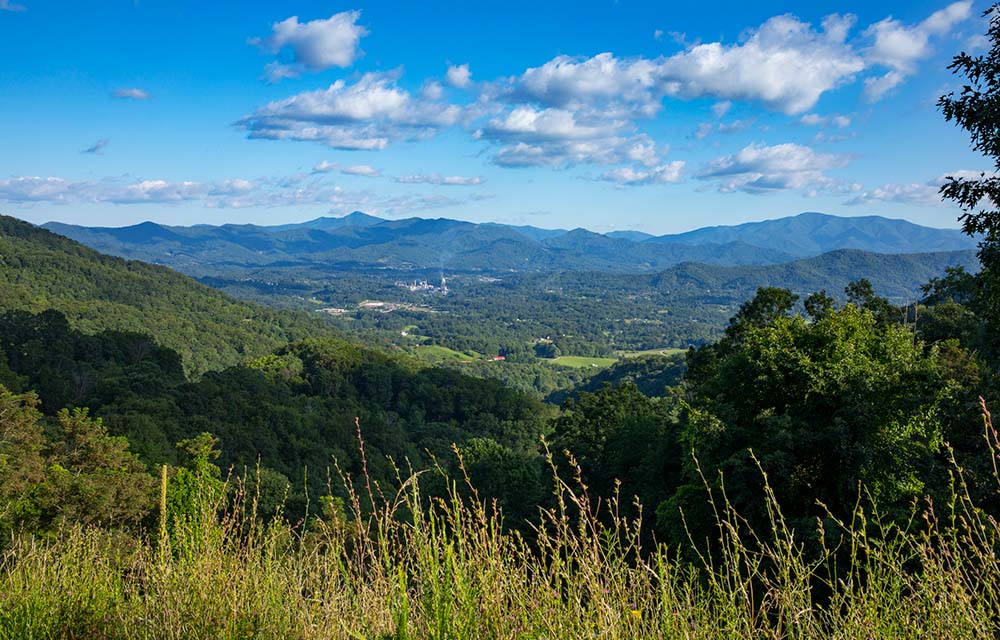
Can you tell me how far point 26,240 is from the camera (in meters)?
120

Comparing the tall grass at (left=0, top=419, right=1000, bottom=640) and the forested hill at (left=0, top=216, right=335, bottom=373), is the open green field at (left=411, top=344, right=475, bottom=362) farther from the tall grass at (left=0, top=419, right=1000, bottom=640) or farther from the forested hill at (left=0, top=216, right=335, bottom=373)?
the tall grass at (left=0, top=419, right=1000, bottom=640)

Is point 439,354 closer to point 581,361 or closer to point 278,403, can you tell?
point 581,361

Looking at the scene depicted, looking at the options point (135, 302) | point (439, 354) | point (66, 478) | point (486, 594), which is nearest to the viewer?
point (486, 594)

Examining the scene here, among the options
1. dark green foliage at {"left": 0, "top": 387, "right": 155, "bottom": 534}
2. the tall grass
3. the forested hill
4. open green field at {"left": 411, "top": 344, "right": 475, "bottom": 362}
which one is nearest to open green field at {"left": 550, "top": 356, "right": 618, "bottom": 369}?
open green field at {"left": 411, "top": 344, "right": 475, "bottom": 362}

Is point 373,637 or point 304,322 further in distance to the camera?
point 304,322

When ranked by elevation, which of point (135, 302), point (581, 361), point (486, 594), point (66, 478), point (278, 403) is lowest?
point (581, 361)

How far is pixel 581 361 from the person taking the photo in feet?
468

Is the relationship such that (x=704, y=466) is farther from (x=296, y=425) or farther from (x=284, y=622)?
(x=296, y=425)

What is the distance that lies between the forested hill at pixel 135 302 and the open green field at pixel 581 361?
51.3 metres

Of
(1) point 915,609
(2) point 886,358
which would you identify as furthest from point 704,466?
(1) point 915,609

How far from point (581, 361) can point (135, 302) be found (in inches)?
3521

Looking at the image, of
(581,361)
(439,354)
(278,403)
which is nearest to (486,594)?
(278,403)

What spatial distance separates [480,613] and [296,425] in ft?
163

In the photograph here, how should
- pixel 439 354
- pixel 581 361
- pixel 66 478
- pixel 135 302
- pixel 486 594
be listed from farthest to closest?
pixel 581 361, pixel 439 354, pixel 135 302, pixel 66 478, pixel 486 594
